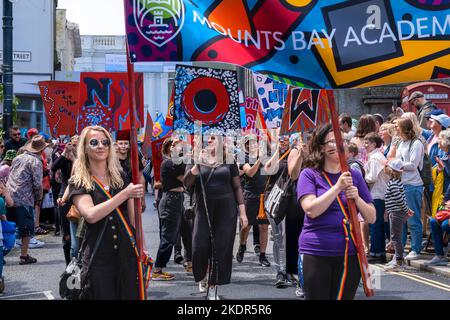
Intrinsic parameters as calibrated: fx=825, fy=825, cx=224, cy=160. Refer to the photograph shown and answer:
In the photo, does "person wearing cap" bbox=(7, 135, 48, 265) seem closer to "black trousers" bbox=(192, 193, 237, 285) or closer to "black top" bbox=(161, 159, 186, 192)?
"black top" bbox=(161, 159, 186, 192)

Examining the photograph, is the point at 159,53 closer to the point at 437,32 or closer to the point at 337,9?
the point at 337,9

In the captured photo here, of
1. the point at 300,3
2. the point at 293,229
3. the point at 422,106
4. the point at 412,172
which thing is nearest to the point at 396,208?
the point at 412,172

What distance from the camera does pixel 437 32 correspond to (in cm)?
507

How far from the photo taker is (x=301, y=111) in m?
9.65

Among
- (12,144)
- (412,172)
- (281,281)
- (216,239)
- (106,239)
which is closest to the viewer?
(106,239)

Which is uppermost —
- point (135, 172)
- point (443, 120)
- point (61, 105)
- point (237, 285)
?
point (61, 105)

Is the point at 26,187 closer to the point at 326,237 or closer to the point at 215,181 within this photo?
the point at 215,181

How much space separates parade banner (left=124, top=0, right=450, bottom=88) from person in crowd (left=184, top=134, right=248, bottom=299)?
129 inches

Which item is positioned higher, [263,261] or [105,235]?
[105,235]

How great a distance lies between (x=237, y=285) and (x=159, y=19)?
482cm

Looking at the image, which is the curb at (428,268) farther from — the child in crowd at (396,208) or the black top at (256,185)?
the black top at (256,185)

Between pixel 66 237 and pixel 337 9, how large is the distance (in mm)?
5528

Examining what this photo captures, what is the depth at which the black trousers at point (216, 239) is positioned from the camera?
8516mm
